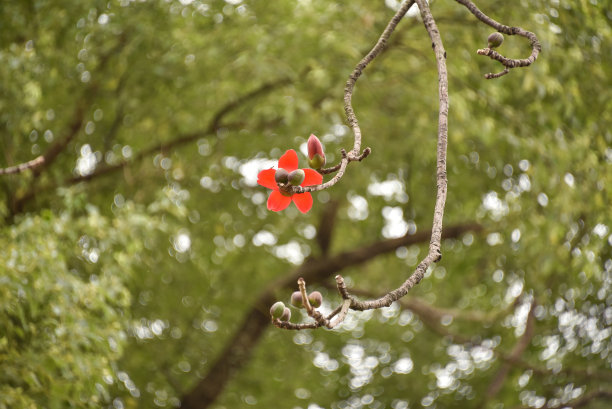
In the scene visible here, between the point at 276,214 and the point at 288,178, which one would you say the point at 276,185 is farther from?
the point at 276,214

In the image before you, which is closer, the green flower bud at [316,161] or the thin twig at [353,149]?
the thin twig at [353,149]

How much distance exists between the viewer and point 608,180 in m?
3.39

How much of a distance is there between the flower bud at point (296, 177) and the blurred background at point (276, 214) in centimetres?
161

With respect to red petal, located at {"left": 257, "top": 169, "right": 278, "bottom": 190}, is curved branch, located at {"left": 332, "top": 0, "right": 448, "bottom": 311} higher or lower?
higher

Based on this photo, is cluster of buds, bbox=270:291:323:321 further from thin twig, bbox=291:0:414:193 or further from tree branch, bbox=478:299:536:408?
tree branch, bbox=478:299:536:408

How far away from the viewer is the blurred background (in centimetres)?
297

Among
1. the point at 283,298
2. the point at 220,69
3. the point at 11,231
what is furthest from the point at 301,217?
the point at 11,231

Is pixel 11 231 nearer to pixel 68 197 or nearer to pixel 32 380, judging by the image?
pixel 68 197

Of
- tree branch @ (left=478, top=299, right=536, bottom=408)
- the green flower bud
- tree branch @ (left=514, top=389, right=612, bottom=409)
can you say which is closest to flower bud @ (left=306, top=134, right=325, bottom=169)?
the green flower bud

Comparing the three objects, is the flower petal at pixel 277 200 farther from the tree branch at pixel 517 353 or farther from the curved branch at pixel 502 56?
the tree branch at pixel 517 353

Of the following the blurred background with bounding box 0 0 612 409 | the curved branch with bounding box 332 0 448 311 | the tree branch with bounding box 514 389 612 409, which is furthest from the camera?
the tree branch with bounding box 514 389 612 409

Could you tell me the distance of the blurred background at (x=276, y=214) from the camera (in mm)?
2971

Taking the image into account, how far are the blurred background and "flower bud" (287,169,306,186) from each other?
63.5 inches

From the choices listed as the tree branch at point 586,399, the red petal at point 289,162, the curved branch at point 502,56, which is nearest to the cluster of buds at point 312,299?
the red petal at point 289,162
